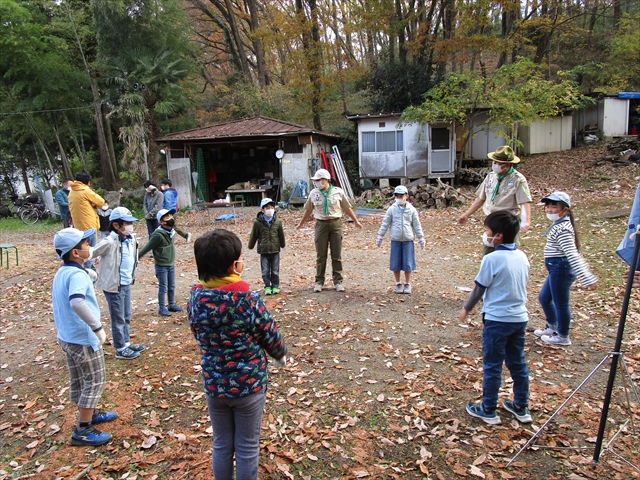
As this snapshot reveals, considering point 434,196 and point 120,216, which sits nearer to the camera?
point 120,216

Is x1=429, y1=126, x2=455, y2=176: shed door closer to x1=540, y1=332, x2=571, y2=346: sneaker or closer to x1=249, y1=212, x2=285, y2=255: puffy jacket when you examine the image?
x1=249, y1=212, x2=285, y2=255: puffy jacket

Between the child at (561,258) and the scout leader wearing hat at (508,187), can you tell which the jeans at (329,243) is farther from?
the child at (561,258)

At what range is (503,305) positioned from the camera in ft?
10.7

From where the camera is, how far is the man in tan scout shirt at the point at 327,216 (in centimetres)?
664

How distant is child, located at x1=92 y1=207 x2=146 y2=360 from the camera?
15.2ft

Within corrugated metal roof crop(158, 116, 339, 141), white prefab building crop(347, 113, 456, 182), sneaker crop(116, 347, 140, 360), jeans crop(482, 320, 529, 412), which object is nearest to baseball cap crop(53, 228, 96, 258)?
sneaker crop(116, 347, 140, 360)

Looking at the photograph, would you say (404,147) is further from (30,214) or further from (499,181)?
(30,214)

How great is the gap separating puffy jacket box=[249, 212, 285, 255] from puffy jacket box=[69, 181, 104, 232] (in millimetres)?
2976

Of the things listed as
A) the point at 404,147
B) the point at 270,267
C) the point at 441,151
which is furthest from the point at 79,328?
the point at 441,151

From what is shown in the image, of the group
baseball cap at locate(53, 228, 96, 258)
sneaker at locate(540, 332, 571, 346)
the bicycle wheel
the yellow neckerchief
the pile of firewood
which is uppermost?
baseball cap at locate(53, 228, 96, 258)

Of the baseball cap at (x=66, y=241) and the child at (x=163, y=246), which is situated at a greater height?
the baseball cap at (x=66, y=241)

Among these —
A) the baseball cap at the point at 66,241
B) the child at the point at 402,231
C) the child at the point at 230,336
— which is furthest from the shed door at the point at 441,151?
the child at the point at 230,336

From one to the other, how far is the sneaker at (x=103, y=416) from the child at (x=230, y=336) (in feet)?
5.91

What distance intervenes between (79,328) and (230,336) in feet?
5.51
